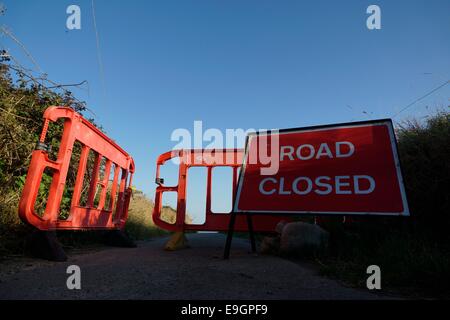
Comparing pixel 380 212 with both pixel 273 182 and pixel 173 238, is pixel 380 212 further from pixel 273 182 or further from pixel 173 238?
pixel 173 238

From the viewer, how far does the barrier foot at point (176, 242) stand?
4.73m

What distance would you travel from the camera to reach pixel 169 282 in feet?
7.68

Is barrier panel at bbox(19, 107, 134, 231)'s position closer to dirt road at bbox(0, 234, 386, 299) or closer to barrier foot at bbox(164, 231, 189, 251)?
dirt road at bbox(0, 234, 386, 299)

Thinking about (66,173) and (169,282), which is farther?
(66,173)

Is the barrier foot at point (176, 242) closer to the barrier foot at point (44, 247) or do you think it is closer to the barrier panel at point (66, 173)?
the barrier panel at point (66, 173)

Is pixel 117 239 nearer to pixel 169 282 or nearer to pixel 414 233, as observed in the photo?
pixel 169 282

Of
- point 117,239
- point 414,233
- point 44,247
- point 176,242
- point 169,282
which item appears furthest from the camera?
point 117,239

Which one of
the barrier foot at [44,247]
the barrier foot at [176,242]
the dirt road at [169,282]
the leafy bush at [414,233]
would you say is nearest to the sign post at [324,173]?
the leafy bush at [414,233]

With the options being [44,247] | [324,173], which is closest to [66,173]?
[44,247]

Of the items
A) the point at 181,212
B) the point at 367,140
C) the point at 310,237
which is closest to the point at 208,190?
the point at 181,212

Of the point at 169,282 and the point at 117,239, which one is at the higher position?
the point at 117,239

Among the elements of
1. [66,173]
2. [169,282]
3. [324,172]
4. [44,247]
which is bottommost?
[169,282]

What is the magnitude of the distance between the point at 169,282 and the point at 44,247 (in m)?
2.02

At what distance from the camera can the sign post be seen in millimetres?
3283
